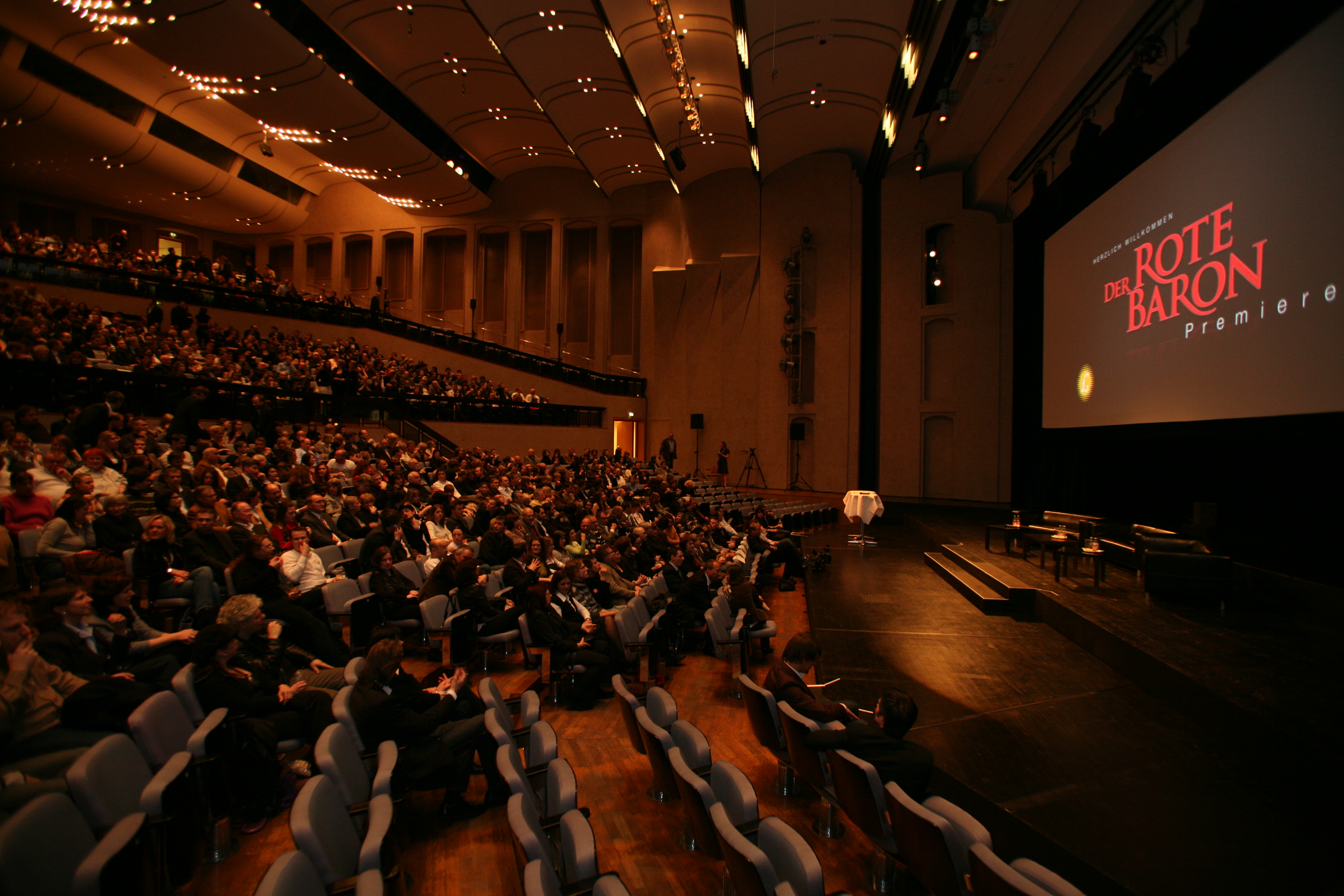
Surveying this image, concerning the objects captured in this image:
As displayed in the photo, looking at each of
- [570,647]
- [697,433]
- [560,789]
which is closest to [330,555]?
[570,647]

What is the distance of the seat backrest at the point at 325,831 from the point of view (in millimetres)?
2057

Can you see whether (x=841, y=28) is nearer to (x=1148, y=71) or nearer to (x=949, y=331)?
(x=1148, y=71)

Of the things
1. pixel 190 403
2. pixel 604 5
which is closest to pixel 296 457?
pixel 190 403

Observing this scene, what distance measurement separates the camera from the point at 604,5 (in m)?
10.7

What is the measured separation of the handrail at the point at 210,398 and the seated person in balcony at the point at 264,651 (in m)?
6.28

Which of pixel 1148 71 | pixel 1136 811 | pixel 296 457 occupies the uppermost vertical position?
pixel 1148 71

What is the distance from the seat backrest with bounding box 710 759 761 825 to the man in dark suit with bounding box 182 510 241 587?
12.0 feet

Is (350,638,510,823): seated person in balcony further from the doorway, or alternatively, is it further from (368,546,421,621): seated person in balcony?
the doorway

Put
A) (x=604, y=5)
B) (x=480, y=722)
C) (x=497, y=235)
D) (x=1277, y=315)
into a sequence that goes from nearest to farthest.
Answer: (x=480, y=722) → (x=1277, y=315) → (x=604, y=5) → (x=497, y=235)

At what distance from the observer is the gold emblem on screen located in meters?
8.23

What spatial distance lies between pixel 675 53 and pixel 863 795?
10529 mm

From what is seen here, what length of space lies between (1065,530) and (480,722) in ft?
23.8

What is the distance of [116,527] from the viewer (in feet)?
15.0

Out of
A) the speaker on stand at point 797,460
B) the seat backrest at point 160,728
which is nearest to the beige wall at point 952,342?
the speaker on stand at point 797,460
